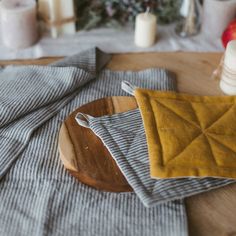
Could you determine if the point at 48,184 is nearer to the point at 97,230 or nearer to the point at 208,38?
the point at 97,230

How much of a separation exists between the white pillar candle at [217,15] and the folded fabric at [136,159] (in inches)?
13.1

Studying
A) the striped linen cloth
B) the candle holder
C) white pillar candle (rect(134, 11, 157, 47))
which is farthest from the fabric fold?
the candle holder

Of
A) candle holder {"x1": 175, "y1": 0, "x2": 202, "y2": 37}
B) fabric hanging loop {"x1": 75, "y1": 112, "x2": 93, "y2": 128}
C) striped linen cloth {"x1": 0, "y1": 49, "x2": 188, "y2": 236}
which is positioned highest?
candle holder {"x1": 175, "y1": 0, "x2": 202, "y2": 37}

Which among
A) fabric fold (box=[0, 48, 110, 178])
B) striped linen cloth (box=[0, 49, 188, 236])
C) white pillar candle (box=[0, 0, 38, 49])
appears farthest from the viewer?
white pillar candle (box=[0, 0, 38, 49])

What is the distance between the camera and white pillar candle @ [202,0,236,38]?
2.76 feet

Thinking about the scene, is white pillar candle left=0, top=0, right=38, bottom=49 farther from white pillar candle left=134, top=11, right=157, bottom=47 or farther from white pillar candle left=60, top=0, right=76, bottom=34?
white pillar candle left=134, top=11, right=157, bottom=47

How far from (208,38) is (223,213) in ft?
1.47

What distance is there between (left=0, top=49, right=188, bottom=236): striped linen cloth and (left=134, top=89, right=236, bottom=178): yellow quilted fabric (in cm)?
5

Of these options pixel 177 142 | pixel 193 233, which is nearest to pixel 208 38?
pixel 177 142

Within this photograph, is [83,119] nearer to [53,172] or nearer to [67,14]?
[53,172]

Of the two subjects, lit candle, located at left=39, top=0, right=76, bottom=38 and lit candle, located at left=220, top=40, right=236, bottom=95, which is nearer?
lit candle, located at left=220, top=40, right=236, bottom=95

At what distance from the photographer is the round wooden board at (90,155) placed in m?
0.56

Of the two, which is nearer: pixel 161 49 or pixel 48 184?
pixel 48 184

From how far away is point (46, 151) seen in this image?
2.02 feet
